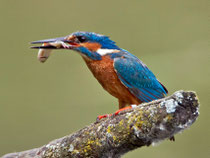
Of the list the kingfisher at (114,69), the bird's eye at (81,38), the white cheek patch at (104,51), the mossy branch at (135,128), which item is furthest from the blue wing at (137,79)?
the mossy branch at (135,128)

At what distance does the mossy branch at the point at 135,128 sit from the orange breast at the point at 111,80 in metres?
0.72

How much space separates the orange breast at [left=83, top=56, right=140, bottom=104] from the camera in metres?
3.04

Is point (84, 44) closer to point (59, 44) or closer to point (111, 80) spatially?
point (59, 44)

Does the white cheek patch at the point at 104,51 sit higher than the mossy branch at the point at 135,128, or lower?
higher

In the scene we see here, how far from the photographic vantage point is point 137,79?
10.2 feet

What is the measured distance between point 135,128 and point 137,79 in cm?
121

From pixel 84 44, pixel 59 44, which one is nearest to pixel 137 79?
pixel 84 44

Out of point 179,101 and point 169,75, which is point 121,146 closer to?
point 179,101

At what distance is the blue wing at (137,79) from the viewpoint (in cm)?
303

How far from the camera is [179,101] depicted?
5.96 feet

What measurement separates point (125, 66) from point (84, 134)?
0.90 m

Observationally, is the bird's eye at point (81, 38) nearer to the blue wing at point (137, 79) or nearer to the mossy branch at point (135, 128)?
the blue wing at point (137, 79)

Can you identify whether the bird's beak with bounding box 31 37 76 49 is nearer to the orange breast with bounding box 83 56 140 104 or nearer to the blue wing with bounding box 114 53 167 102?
the orange breast with bounding box 83 56 140 104

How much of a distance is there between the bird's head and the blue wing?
16cm
